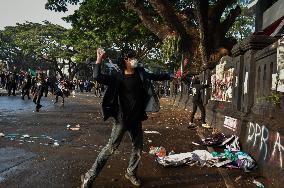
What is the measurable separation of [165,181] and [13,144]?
4.03 m

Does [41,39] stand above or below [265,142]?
above

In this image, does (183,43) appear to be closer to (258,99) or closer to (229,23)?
(229,23)

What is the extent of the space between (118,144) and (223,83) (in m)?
8.35

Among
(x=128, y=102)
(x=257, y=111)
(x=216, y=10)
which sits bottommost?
(x=257, y=111)

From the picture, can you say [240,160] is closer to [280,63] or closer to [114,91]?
[280,63]

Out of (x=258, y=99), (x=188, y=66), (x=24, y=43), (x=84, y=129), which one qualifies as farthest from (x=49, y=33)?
(x=258, y=99)

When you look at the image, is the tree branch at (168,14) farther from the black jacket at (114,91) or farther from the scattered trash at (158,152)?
the black jacket at (114,91)

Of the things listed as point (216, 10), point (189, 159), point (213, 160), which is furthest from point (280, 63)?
point (216, 10)

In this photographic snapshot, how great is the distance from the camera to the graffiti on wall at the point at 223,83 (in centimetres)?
1223

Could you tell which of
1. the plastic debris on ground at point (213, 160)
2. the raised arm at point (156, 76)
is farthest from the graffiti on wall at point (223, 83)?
the raised arm at point (156, 76)

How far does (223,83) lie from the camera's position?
13.5 m

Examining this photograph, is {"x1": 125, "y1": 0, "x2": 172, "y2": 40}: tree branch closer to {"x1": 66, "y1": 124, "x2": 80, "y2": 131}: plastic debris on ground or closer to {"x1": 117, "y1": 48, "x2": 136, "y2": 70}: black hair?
{"x1": 66, "y1": 124, "x2": 80, "y2": 131}: plastic debris on ground

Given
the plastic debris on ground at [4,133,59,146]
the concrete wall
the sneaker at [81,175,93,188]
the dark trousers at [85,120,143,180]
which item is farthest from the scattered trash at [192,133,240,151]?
the sneaker at [81,175,93,188]

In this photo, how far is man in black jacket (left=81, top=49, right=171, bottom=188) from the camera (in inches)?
226
